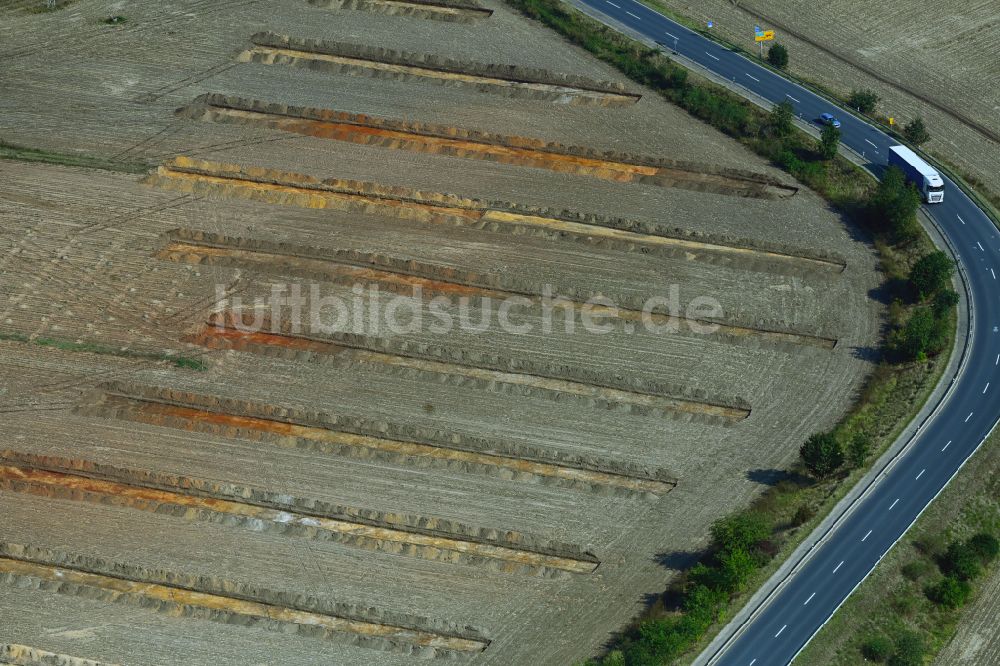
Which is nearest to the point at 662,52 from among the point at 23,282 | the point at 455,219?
the point at 455,219

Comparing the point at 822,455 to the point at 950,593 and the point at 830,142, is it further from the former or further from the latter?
the point at 830,142

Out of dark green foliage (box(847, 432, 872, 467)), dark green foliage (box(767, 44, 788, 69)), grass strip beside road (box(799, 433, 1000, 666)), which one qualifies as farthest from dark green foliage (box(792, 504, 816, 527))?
dark green foliage (box(767, 44, 788, 69))

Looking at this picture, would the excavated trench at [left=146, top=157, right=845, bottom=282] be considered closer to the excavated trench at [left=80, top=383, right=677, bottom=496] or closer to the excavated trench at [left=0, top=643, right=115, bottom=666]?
the excavated trench at [left=80, top=383, right=677, bottom=496]

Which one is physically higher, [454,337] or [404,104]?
[404,104]

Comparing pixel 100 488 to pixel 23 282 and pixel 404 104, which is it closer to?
pixel 23 282

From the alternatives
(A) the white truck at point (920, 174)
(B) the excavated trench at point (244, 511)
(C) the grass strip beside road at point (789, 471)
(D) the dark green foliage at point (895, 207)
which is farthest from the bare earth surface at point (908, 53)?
(B) the excavated trench at point (244, 511)

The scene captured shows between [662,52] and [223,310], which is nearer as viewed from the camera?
[223,310]
